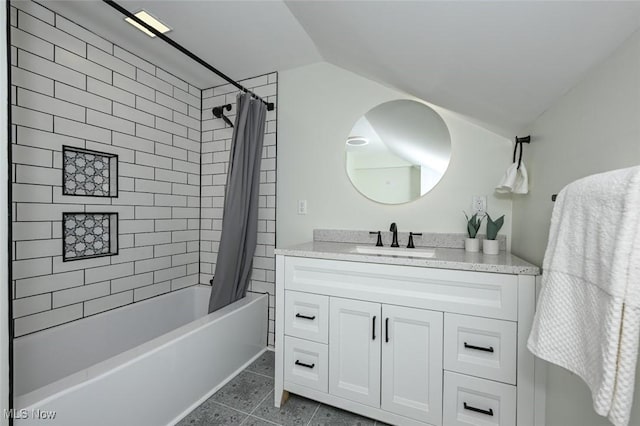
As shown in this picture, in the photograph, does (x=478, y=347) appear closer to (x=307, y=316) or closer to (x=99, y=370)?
(x=307, y=316)

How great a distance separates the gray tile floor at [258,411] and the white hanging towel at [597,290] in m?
1.16

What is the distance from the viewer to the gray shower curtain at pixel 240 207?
77.0 inches

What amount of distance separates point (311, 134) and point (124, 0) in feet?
4.34

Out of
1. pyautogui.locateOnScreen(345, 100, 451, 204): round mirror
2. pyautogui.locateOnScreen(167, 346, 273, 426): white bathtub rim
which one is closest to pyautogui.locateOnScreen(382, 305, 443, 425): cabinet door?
pyautogui.locateOnScreen(345, 100, 451, 204): round mirror

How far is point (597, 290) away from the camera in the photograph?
635 mm

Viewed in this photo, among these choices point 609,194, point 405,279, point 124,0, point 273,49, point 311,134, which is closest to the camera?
point 609,194

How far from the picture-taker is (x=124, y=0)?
1534 mm

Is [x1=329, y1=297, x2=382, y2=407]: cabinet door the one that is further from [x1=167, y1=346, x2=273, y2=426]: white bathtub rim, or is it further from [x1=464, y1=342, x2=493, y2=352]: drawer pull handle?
[x1=167, y1=346, x2=273, y2=426]: white bathtub rim

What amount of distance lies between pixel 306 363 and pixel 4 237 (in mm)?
1395

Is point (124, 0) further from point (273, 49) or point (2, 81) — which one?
point (2, 81)

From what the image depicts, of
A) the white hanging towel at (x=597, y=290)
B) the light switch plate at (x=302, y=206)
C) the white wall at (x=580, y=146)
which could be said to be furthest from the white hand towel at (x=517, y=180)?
the light switch plate at (x=302, y=206)

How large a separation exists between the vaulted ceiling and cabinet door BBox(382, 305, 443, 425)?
3.48 feet

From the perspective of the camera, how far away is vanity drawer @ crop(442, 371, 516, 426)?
121 cm

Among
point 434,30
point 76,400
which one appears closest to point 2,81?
point 76,400
